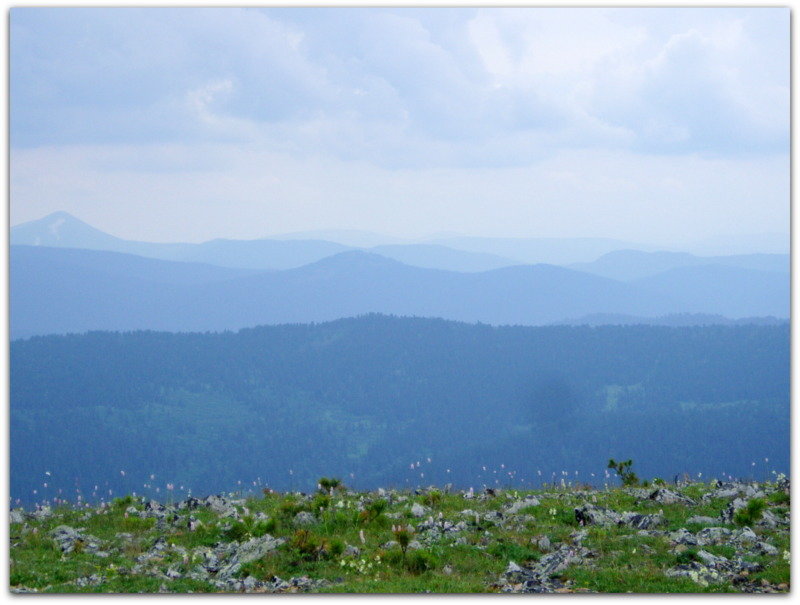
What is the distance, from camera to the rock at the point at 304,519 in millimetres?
14992

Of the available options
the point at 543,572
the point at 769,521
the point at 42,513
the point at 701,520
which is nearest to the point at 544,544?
the point at 543,572

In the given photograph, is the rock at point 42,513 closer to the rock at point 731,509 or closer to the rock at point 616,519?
the rock at point 616,519

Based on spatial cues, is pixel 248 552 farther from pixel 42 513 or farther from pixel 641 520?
pixel 641 520

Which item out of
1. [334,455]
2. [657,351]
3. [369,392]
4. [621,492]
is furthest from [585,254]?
[621,492]

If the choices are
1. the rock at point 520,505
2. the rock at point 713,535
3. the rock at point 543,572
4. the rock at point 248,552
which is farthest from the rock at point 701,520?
the rock at point 248,552

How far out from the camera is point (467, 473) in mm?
76312

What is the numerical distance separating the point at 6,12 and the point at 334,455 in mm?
73576

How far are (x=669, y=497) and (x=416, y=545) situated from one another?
20.9 feet

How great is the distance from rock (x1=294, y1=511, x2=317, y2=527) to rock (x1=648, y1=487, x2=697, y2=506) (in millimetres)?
7347

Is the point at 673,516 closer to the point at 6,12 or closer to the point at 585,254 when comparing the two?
the point at 6,12

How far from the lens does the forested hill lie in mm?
67688

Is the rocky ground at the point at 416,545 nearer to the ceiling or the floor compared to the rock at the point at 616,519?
nearer to the floor

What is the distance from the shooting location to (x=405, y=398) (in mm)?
97438

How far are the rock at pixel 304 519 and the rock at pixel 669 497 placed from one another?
735 centimetres
